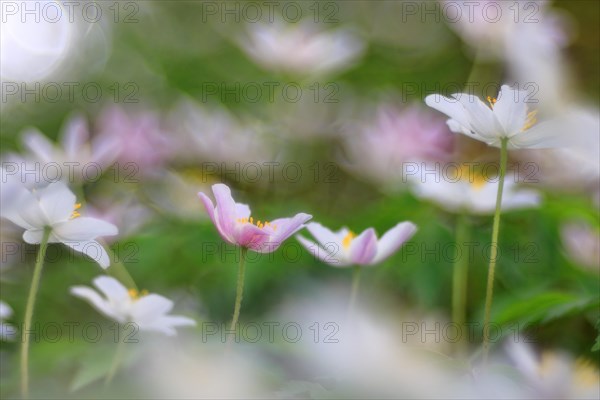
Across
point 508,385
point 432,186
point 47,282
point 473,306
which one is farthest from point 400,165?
point 508,385

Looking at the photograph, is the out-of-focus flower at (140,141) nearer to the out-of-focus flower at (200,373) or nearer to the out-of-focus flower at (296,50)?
the out-of-focus flower at (296,50)

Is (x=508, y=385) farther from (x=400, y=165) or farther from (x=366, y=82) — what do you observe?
(x=366, y=82)

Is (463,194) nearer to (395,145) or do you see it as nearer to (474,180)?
(474,180)

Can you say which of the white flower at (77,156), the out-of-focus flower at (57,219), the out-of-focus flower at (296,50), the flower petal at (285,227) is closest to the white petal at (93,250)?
the out-of-focus flower at (57,219)

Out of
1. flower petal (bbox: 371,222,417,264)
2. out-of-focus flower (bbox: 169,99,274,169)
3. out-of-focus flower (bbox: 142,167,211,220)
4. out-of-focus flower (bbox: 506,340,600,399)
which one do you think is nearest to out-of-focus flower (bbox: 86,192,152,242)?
out-of-focus flower (bbox: 142,167,211,220)

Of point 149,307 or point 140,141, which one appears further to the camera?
point 140,141

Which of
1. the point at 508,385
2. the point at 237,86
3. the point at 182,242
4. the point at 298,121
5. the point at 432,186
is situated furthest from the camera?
the point at 237,86

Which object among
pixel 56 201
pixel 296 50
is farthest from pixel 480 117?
pixel 296 50
